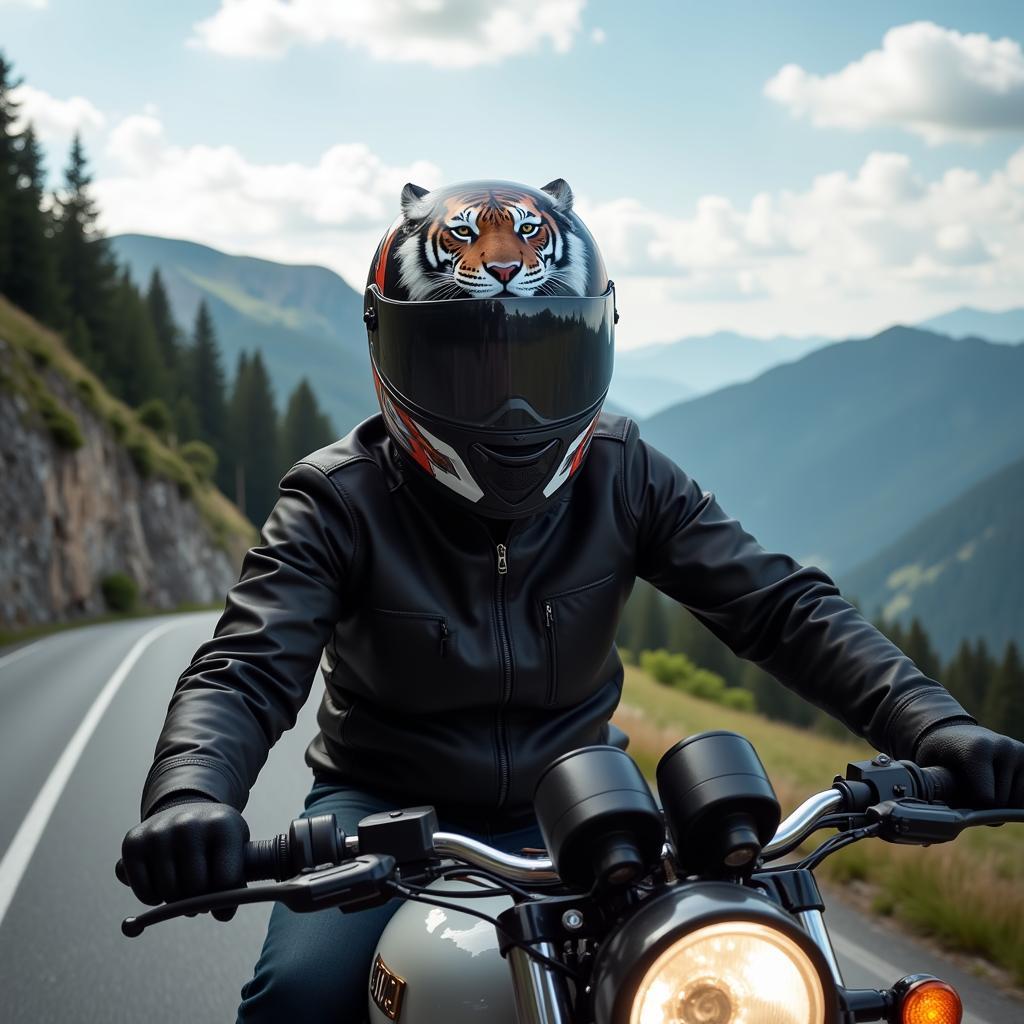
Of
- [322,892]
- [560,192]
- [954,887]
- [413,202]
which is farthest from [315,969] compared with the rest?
[954,887]

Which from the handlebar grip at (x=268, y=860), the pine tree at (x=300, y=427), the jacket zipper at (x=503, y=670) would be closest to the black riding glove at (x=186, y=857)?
the handlebar grip at (x=268, y=860)

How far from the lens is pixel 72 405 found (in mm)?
36156

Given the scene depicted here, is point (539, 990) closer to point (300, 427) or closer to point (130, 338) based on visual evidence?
point (130, 338)

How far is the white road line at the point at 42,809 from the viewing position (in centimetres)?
529

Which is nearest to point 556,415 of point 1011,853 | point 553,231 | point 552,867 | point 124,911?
point 553,231

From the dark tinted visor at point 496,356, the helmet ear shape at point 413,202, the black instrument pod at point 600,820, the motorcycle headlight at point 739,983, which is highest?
the helmet ear shape at point 413,202

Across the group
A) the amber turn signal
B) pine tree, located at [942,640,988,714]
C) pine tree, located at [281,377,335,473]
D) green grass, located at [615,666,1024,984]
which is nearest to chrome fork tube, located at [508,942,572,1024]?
the amber turn signal

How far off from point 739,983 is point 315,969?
943 mm

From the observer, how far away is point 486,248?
7.63 feet

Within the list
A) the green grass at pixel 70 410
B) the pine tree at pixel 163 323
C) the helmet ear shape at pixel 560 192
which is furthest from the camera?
the pine tree at pixel 163 323

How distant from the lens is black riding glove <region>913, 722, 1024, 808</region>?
6.07ft

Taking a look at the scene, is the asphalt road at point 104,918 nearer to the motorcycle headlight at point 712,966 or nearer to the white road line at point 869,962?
the white road line at point 869,962

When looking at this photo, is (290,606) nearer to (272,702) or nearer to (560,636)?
(272,702)

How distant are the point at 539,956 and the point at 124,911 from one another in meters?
3.93
